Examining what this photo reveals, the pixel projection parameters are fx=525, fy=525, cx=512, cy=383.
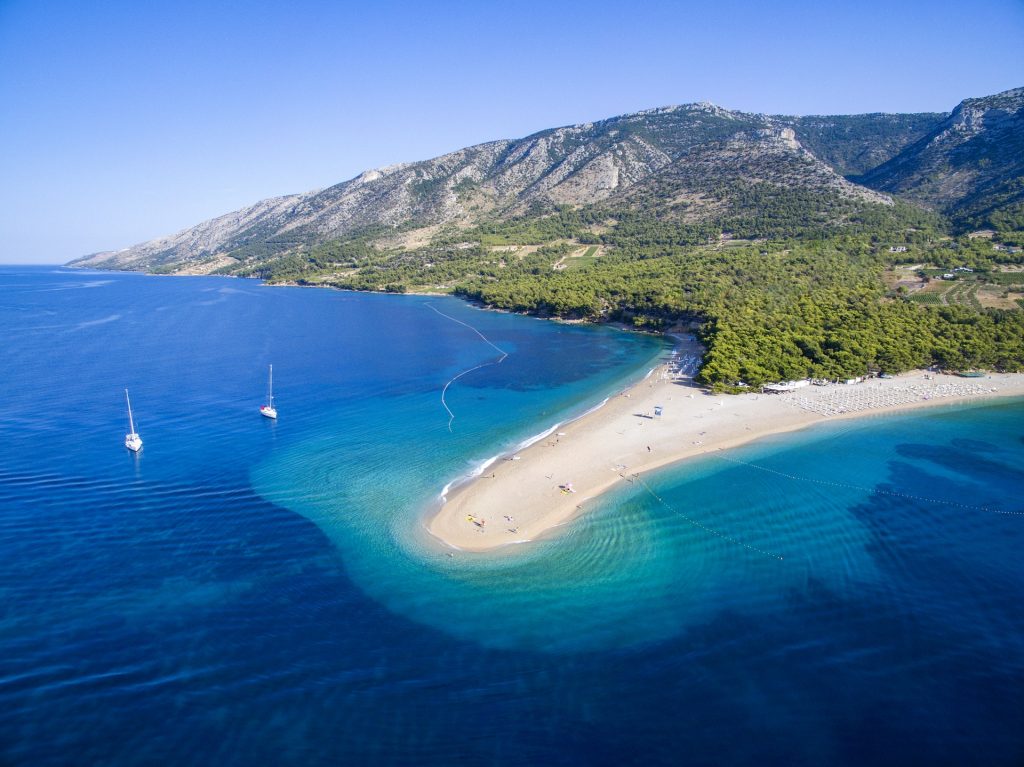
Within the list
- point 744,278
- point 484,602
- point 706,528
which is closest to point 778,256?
point 744,278

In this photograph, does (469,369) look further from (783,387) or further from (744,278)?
(744,278)

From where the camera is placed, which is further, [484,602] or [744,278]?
[744,278]

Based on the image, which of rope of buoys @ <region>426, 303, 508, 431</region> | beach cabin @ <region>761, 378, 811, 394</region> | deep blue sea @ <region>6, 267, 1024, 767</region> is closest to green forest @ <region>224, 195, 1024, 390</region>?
beach cabin @ <region>761, 378, 811, 394</region>

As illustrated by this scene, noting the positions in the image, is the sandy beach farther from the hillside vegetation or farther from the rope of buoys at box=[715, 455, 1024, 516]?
the rope of buoys at box=[715, 455, 1024, 516]

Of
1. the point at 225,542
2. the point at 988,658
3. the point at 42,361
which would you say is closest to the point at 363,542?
the point at 225,542

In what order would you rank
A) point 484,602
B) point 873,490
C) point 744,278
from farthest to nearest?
1. point 744,278
2. point 873,490
3. point 484,602

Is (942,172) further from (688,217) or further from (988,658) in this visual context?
(988,658)
